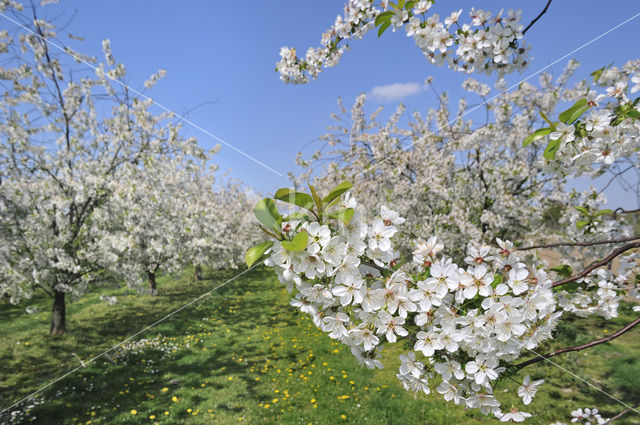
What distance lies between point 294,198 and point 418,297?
2.23 feet

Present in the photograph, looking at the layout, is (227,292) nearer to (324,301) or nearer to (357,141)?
(357,141)

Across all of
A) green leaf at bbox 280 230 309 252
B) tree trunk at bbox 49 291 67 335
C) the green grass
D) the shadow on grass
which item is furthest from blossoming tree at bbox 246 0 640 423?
tree trunk at bbox 49 291 67 335

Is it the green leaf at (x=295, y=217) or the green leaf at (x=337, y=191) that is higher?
the green leaf at (x=337, y=191)

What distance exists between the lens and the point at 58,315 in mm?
6625

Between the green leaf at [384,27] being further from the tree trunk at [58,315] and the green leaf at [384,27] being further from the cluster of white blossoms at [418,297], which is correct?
the tree trunk at [58,315]

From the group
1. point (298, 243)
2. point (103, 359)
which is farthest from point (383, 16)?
point (103, 359)

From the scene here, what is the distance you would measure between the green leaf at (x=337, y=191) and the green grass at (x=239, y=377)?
4.16 meters

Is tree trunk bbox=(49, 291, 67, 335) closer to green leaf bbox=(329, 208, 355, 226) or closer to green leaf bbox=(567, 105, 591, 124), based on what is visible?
green leaf bbox=(329, 208, 355, 226)

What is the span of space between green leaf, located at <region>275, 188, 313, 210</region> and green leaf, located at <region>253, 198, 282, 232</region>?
0.06m

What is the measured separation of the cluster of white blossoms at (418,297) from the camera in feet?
4.11

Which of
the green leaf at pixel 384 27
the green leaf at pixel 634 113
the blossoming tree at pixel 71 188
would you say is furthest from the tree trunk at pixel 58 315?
the green leaf at pixel 634 113

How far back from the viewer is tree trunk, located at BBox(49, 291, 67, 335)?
21.6ft

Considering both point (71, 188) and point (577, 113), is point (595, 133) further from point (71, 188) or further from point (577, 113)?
point (71, 188)

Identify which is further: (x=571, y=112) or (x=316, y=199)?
(x=571, y=112)
